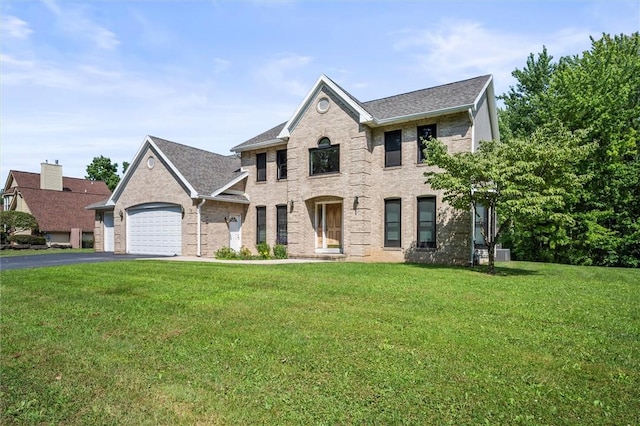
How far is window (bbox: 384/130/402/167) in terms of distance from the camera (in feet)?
58.5

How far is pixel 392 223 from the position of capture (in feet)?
58.6

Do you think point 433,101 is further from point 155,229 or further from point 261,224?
point 155,229

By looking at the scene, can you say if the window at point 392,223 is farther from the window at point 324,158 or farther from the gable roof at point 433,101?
the gable roof at point 433,101

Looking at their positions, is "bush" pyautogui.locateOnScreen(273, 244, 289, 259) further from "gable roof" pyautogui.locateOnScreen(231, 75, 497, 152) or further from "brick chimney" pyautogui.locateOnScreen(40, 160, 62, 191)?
"brick chimney" pyautogui.locateOnScreen(40, 160, 62, 191)

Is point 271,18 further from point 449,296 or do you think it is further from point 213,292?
point 449,296

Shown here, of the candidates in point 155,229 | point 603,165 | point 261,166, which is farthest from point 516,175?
point 155,229

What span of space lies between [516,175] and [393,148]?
6.66 m

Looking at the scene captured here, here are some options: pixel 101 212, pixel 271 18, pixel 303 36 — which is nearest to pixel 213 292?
pixel 271 18

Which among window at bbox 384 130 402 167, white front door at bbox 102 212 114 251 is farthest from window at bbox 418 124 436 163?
white front door at bbox 102 212 114 251

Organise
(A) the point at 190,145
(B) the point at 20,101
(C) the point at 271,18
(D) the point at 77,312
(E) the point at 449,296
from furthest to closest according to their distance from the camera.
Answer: (A) the point at 190,145 < (C) the point at 271,18 < (E) the point at 449,296 < (B) the point at 20,101 < (D) the point at 77,312

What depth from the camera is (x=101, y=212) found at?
26.4 meters

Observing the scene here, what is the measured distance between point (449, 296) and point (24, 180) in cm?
4649

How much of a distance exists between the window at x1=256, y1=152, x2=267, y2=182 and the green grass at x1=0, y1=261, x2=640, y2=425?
1326 cm

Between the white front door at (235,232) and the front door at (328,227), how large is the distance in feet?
16.9
